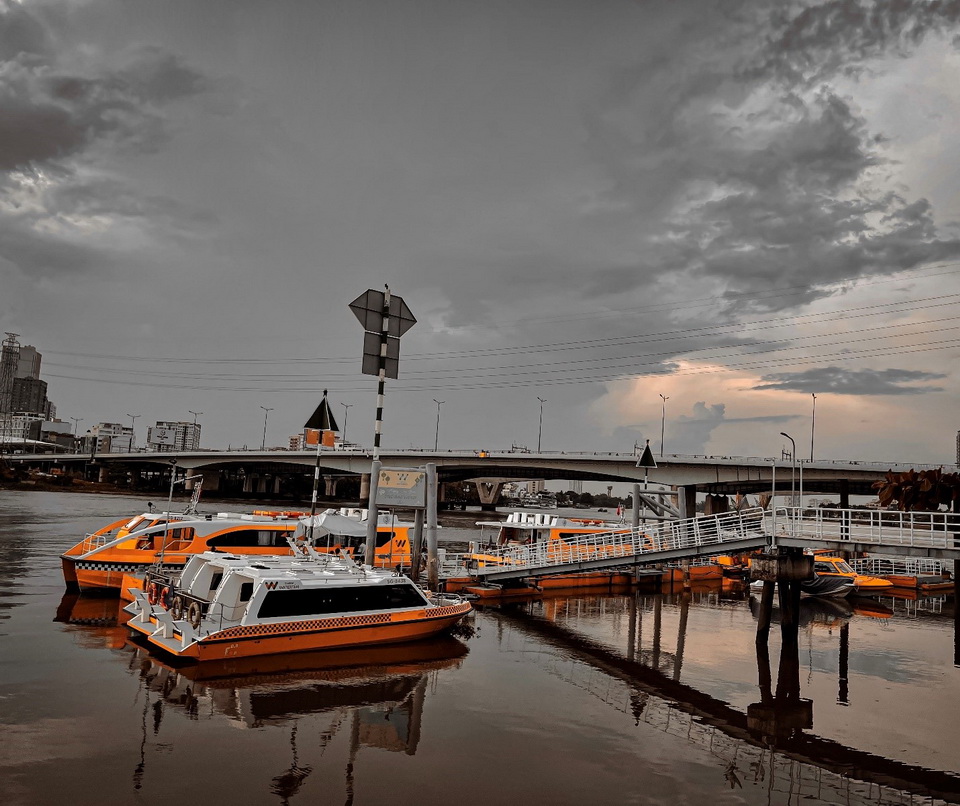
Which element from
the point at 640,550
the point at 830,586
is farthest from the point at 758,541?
the point at 830,586

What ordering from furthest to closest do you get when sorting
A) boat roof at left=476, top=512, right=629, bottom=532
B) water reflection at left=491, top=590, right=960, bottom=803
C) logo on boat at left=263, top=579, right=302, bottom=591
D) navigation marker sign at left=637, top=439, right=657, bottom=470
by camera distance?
boat roof at left=476, top=512, right=629, bottom=532
navigation marker sign at left=637, top=439, right=657, bottom=470
logo on boat at left=263, top=579, right=302, bottom=591
water reflection at left=491, top=590, right=960, bottom=803

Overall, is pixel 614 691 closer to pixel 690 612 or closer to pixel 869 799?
pixel 869 799

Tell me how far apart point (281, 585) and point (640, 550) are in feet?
57.6

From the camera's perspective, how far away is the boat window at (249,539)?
32.1 m

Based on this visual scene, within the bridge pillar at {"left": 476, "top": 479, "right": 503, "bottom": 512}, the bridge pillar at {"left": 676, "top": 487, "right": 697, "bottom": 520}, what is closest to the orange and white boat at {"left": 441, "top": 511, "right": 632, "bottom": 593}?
the bridge pillar at {"left": 676, "top": 487, "right": 697, "bottom": 520}

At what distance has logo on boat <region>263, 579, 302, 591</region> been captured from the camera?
1959 cm

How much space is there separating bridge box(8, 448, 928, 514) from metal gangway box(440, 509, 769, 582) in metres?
12.5

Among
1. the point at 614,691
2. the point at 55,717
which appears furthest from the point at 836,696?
the point at 55,717

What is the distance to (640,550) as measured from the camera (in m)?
31.8

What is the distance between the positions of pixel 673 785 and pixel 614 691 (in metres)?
6.32

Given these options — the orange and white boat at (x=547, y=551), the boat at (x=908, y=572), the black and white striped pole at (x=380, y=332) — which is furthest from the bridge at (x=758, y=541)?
the boat at (x=908, y=572)

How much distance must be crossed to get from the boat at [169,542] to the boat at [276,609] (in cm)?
380

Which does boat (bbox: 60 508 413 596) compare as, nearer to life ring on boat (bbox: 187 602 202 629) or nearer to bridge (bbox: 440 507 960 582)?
bridge (bbox: 440 507 960 582)

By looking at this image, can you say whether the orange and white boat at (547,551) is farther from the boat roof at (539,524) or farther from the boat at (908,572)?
the boat at (908,572)
